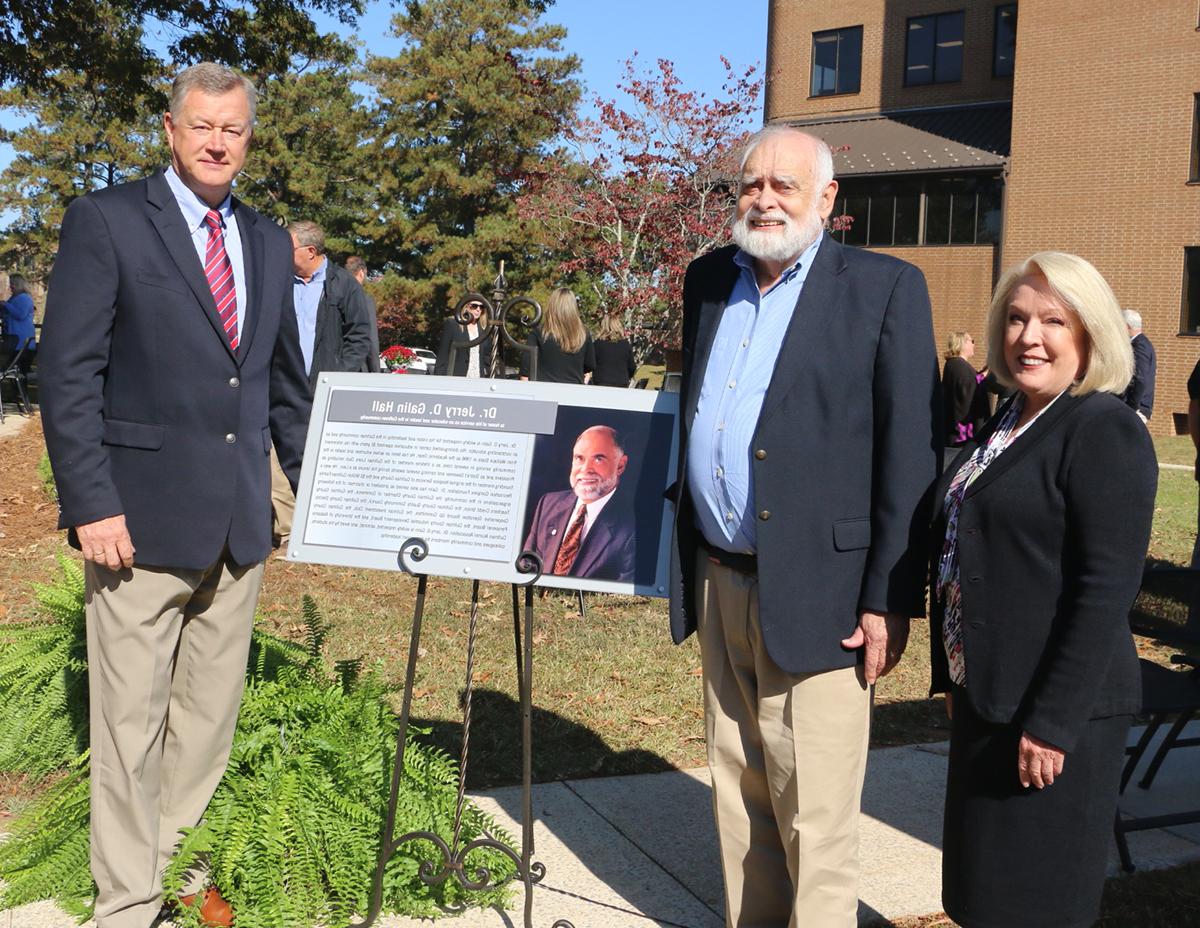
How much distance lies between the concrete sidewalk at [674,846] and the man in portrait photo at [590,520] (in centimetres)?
117

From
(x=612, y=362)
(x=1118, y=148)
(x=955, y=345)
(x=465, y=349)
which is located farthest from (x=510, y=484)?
(x=1118, y=148)

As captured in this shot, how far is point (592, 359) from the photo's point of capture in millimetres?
8688

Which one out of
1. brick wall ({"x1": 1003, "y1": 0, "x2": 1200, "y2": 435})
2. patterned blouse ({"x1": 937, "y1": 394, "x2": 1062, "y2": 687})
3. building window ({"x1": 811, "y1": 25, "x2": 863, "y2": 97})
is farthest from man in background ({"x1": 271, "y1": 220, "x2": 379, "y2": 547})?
building window ({"x1": 811, "y1": 25, "x2": 863, "y2": 97})

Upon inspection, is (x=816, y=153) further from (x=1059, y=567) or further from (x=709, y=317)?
(x=1059, y=567)

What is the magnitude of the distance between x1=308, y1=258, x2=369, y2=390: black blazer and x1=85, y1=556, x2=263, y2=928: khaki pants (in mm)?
4119

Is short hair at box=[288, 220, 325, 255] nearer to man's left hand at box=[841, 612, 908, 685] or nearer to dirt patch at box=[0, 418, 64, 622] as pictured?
dirt patch at box=[0, 418, 64, 622]

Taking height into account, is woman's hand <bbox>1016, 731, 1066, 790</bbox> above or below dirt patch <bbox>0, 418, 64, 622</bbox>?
above

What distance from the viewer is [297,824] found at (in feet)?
12.0

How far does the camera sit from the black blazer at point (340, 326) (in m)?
7.63

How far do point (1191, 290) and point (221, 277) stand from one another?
24996 mm

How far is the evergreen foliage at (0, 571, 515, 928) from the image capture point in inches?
140

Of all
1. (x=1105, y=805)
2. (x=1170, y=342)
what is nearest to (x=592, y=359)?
(x=1105, y=805)

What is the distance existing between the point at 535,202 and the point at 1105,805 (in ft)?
87.7

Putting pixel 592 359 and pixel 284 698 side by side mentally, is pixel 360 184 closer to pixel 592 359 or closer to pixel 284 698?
pixel 592 359
